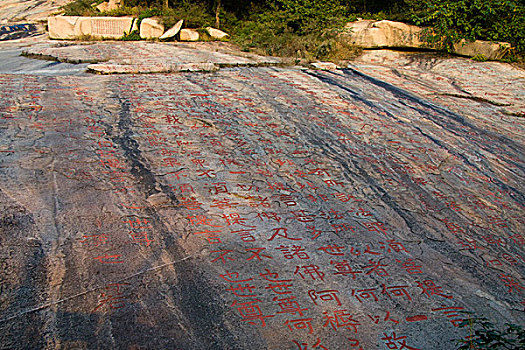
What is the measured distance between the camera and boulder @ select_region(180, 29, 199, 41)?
9.66m

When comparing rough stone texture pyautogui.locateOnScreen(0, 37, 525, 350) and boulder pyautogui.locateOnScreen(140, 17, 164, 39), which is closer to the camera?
rough stone texture pyautogui.locateOnScreen(0, 37, 525, 350)

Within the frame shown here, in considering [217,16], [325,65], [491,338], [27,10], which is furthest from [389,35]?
[27,10]

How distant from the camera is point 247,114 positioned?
186 inches

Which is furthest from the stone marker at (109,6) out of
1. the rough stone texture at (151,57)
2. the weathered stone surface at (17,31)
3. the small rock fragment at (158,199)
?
the small rock fragment at (158,199)

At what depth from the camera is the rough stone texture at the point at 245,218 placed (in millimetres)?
2129

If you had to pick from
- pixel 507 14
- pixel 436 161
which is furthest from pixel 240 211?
pixel 507 14

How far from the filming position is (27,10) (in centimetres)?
1535

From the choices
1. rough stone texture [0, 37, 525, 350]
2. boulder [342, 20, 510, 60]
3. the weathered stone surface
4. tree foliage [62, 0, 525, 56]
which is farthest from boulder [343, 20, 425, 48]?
the weathered stone surface

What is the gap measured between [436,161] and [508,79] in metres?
3.73

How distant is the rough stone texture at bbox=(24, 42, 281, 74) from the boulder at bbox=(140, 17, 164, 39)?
1633 mm

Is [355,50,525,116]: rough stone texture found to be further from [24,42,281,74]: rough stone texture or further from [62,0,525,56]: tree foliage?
→ [24,42,281,74]: rough stone texture

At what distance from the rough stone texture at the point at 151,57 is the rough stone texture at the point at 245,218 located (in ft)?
1.89

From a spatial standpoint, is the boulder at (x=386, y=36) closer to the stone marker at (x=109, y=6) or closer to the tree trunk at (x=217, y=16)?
the tree trunk at (x=217, y=16)

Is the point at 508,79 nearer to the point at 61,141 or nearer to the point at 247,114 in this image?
the point at 247,114
